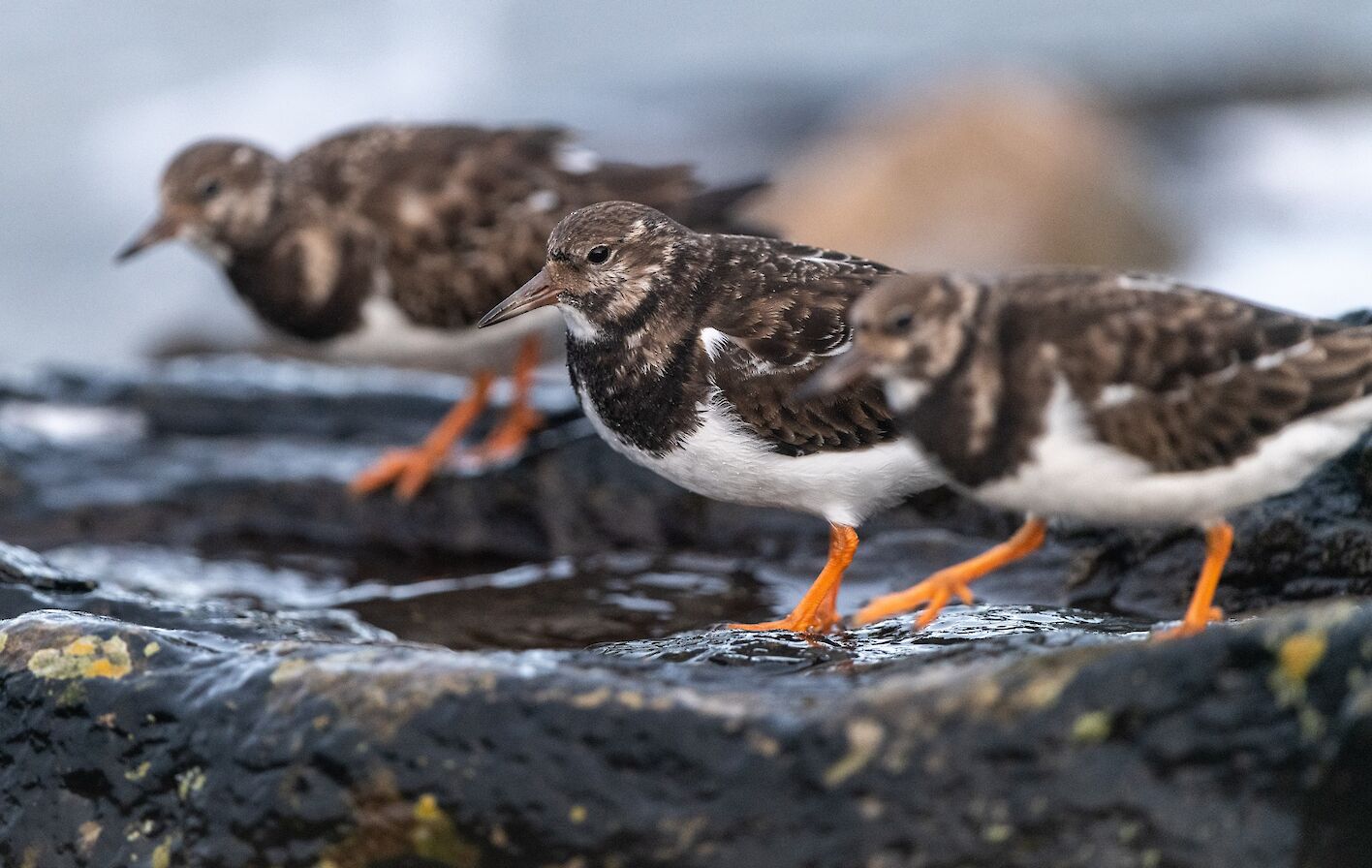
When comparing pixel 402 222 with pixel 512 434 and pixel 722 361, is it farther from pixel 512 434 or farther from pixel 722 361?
pixel 722 361

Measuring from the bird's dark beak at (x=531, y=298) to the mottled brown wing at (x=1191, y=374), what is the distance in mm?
1828

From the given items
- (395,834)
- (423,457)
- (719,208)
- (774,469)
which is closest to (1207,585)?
(774,469)

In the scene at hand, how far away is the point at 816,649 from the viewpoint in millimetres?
4234

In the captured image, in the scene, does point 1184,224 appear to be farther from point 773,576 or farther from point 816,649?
point 816,649

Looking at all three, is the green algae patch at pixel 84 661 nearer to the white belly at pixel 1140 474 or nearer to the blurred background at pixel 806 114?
the white belly at pixel 1140 474

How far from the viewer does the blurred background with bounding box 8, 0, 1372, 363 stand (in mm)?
15445

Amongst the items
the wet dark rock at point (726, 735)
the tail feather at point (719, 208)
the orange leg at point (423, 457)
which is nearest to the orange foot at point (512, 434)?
the orange leg at point (423, 457)

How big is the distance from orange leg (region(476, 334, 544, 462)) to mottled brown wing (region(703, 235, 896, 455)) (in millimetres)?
3218

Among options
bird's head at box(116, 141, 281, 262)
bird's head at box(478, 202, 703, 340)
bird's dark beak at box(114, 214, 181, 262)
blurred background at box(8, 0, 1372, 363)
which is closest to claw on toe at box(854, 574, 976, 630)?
bird's head at box(478, 202, 703, 340)

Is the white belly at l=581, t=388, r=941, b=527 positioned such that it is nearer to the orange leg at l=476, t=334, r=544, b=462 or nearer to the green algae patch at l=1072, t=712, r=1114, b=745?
the green algae patch at l=1072, t=712, r=1114, b=745

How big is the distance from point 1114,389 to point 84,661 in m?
2.59

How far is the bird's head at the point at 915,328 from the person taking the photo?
12.1ft

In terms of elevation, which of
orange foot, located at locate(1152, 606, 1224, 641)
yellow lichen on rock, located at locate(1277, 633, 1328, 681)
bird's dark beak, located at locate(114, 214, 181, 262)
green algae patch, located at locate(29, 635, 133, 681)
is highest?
yellow lichen on rock, located at locate(1277, 633, 1328, 681)

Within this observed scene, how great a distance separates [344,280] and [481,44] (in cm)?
2082
